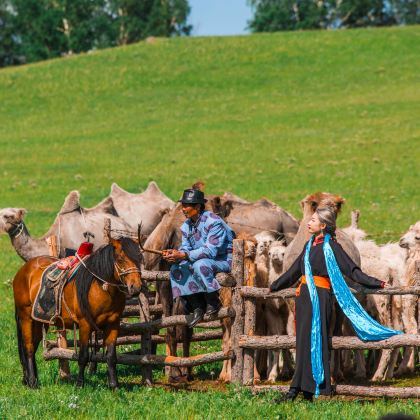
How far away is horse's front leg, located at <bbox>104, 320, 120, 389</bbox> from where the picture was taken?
11.1 metres

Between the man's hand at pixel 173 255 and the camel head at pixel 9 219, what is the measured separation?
743 cm

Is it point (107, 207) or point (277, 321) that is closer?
point (277, 321)

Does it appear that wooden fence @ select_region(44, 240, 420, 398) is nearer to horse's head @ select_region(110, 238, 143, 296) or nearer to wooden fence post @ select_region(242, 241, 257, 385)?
wooden fence post @ select_region(242, 241, 257, 385)

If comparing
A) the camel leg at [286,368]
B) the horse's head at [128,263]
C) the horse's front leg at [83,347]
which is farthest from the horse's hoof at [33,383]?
the camel leg at [286,368]

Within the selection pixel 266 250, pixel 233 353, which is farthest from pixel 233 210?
pixel 233 353

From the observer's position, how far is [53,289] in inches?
456

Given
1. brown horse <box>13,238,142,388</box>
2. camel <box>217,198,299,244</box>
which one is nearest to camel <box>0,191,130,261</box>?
camel <box>217,198,299,244</box>

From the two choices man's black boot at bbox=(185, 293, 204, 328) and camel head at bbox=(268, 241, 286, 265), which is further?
camel head at bbox=(268, 241, 286, 265)

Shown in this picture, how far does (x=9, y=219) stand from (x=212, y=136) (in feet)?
84.1

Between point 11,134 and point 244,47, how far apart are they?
792 inches

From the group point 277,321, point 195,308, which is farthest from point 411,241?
point 195,308

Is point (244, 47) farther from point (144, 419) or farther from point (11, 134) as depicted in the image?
point (144, 419)

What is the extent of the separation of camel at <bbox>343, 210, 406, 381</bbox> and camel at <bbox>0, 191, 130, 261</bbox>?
19.1 feet

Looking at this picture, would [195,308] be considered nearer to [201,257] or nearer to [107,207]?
[201,257]
